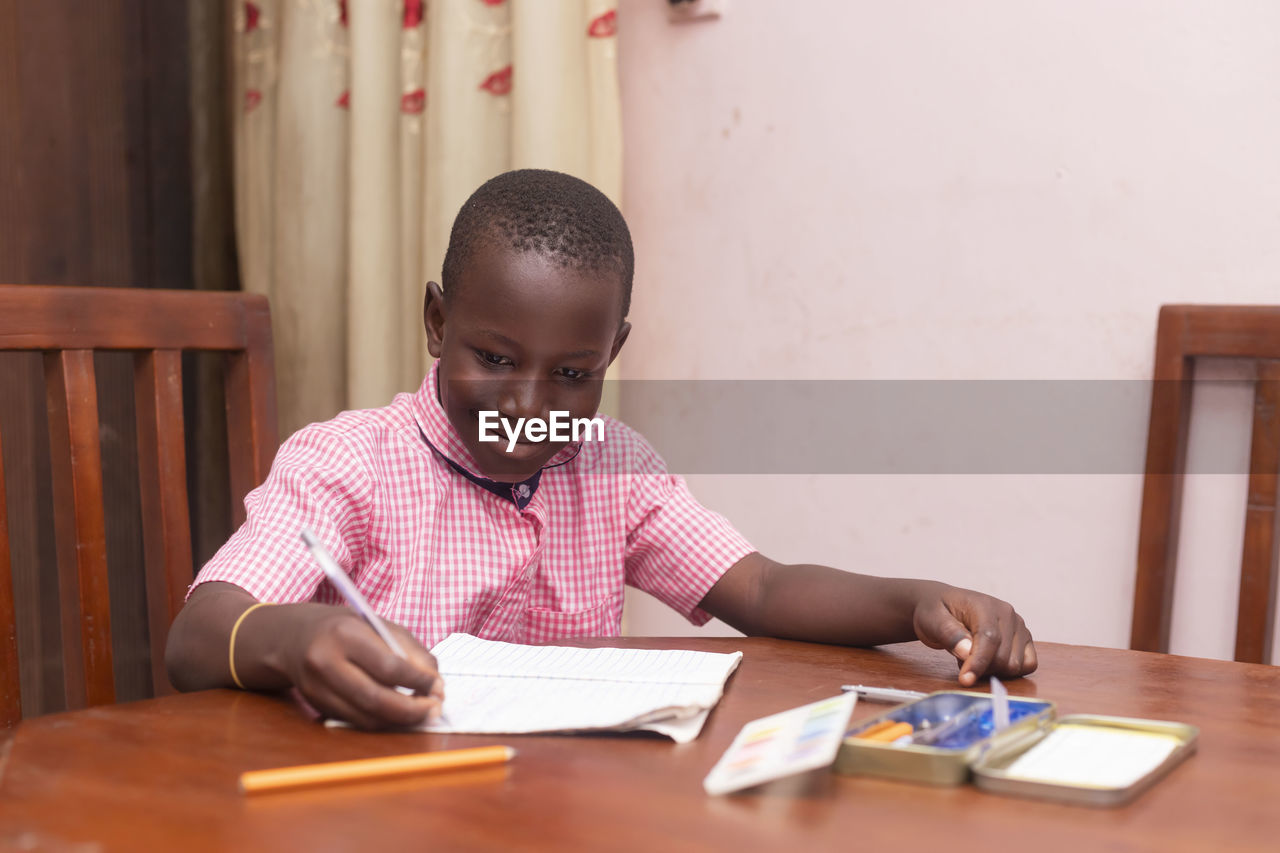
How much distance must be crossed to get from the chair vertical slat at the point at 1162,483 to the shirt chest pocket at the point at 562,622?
590 millimetres

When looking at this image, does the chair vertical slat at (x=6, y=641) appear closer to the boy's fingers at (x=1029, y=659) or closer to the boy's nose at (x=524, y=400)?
the boy's nose at (x=524, y=400)

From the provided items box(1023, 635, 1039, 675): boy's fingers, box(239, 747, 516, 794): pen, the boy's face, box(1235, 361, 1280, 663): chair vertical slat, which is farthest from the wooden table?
box(1235, 361, 1280, 663): chair vertical slat

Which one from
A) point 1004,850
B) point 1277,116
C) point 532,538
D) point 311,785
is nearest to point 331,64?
point 532,538

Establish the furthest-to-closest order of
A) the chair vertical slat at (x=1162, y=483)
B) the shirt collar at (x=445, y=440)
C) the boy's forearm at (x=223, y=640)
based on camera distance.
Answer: the chair vertical slat at (x=1162, y=483) < the shirt collar at (x=445, y=440) < the boy's forearm at (x=223, y=640)

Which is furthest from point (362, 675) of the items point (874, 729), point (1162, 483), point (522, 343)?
point (1162, 483)

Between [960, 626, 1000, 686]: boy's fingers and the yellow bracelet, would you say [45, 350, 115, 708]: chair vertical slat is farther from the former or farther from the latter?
[960, 626, 1000, 686]: boy's fingers

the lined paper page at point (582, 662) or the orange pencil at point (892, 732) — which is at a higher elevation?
the orange pencil at point (892, 732)

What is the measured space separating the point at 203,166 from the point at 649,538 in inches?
48.3

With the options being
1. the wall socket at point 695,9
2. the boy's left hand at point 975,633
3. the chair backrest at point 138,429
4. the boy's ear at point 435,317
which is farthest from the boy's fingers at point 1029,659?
the wall socket at point 695,9

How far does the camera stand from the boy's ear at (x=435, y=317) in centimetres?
104

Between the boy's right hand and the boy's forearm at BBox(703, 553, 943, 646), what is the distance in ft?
1.29

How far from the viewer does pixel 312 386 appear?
5.84 feet

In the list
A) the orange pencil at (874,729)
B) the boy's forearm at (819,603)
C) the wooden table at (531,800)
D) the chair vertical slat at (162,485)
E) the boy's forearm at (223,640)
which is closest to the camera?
the wooden table at (531,800)

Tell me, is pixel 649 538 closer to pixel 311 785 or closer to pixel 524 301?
pixel 524 301
